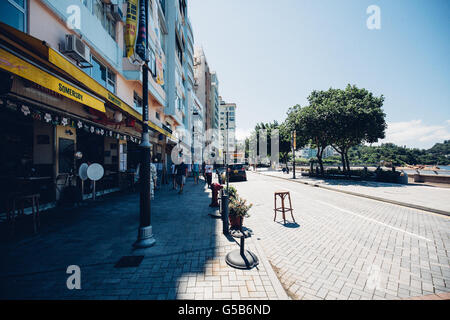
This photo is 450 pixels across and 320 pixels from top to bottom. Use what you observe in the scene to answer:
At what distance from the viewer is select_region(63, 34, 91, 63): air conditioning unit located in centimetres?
675

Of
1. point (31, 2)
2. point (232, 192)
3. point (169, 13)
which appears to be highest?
point (169, 13)

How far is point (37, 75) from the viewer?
3.98 m

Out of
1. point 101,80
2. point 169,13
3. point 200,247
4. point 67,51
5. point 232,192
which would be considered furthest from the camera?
point 169,13

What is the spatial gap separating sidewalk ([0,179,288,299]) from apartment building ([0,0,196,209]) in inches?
120

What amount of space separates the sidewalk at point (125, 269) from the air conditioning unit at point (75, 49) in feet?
20.0

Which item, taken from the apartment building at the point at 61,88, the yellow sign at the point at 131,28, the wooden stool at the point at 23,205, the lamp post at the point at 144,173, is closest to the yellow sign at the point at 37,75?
the apartment building at the point at 61,88

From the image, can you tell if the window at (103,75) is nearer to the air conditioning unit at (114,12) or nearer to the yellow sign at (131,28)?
the air conditioning unit at (114,12)

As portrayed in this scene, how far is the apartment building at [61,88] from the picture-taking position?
4180mm

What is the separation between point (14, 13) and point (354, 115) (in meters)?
22.8

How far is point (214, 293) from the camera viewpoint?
2.71 metres

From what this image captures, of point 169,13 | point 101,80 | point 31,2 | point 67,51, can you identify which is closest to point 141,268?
point 67,51

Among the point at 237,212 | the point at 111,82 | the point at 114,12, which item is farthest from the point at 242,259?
the point at 114,12
